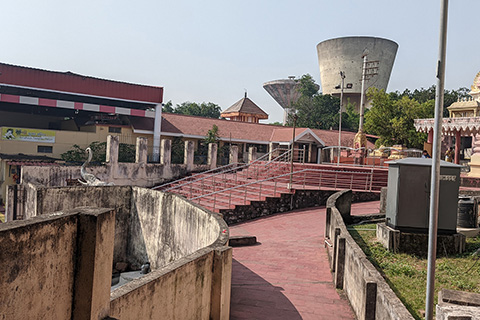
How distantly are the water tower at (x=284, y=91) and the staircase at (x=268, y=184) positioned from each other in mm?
41715

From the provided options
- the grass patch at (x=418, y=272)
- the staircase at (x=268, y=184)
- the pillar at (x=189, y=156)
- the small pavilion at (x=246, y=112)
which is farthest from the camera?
the small pavilion at (x=246, y=112)

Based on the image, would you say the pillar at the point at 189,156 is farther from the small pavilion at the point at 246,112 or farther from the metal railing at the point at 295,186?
the small pavilion at the point at 246,112

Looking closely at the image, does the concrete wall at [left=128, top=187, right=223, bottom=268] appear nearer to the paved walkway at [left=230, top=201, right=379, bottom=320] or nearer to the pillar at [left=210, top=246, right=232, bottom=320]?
the pillar at [left=210, top=246, right=232, bottom=320]

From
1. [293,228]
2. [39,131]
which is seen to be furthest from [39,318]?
[39,131]

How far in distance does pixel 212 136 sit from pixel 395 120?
51.7ft

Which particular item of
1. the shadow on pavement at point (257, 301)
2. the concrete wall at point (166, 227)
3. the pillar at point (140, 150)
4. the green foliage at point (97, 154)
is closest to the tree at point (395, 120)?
the green foliage at point (97, 154)

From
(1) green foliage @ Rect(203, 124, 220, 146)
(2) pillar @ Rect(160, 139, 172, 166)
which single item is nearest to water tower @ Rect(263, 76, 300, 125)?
(1) green foliage @ Rect(203, 124, 220, 146)

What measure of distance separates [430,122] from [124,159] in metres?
18.2

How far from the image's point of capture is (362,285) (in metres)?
5.91

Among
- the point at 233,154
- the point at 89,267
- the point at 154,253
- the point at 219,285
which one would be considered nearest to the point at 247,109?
the point at 233,154

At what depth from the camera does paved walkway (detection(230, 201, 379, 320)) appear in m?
6.85

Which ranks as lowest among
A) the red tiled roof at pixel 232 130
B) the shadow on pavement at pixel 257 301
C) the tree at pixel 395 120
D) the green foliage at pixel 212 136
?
the shadow on pavement at pixel 257 301

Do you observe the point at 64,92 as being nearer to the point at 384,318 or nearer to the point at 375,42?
the point at 384,318

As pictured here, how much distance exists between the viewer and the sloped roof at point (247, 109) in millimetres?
45750
